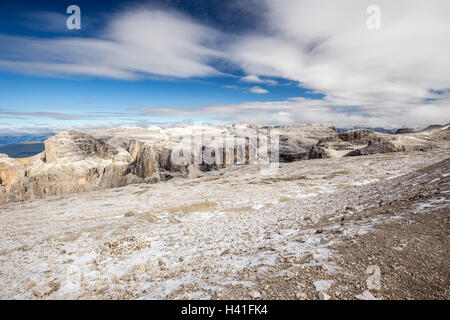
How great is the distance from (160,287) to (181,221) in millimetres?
8543

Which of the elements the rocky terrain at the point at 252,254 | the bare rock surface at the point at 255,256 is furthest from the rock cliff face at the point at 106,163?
the bare rock surface at the point at 255,256

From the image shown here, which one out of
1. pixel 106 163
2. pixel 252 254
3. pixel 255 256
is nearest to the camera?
pixel 255 256

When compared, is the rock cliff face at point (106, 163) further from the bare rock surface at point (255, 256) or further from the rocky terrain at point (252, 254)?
Answer: the bare rock surface at point (255, 256)

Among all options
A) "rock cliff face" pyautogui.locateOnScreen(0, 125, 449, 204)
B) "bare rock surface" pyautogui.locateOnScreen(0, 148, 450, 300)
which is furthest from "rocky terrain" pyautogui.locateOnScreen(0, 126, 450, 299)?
"rock cliff face" pyautogui.locateOnScreen(0, 125, 449, 204)

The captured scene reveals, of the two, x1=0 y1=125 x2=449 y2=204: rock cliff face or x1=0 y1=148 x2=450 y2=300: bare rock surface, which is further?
x1=0 y1=125 x2=449 y2=204: rock cliff face

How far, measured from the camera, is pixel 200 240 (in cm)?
1027

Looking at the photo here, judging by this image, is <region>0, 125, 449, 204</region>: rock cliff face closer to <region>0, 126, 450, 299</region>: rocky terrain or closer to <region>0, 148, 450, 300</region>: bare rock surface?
<region>0, 126, 450, 299</region>: rocky terrain

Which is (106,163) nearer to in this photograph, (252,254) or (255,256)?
(252,254)

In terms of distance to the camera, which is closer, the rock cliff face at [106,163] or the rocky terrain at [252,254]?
the rocky terrain at [252,254]

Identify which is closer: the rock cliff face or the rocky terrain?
the rocky terrain

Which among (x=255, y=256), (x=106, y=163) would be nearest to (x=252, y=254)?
(x=255, y=256)
